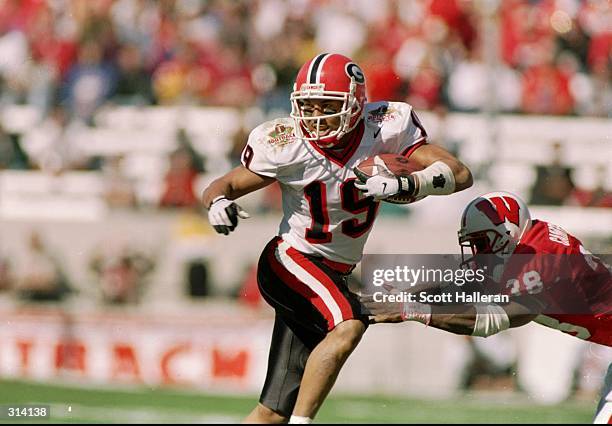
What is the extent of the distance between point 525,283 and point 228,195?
136cm

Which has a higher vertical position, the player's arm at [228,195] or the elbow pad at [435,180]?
the elbow pad at [435,180]

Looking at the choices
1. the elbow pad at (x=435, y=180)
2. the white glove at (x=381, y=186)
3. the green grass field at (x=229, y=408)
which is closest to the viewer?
the white glove at (x=381, y=186)

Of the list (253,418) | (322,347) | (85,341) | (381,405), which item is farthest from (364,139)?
(85,341)

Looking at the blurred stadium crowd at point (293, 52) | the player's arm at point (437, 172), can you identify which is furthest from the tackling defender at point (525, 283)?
the blurred stadium crowd at point (293, 52)

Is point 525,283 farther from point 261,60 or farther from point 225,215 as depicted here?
point 261,60

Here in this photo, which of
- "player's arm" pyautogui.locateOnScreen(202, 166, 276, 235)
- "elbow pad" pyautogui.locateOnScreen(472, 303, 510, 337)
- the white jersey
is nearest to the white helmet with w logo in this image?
"elbow pad" pyautogui.locateOnScreen(472, 303, 510, 337)

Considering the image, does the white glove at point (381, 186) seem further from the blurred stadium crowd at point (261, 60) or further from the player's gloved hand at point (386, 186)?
the blurred stadium crowd at point (261, 60)

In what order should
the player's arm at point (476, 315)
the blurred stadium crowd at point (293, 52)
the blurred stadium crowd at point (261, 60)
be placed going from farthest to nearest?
the blurred stadium crowd at point (293, 52) < the blurred stadium crowd at point (261, 60) < the player's arm at point (476, 315)

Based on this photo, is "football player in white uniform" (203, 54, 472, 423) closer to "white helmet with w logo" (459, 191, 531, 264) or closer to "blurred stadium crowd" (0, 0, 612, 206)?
"white helmet with w logo" (459, 191, 531, 264)

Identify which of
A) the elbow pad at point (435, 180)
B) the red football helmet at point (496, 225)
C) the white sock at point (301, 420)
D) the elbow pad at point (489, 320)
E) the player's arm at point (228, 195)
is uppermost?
the elbow pad at point (435, 180)

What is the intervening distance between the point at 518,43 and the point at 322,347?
677 cm

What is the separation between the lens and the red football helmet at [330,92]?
5.35 meters

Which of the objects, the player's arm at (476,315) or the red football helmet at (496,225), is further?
the red football helmet at (496,225)

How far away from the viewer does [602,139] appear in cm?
1080
